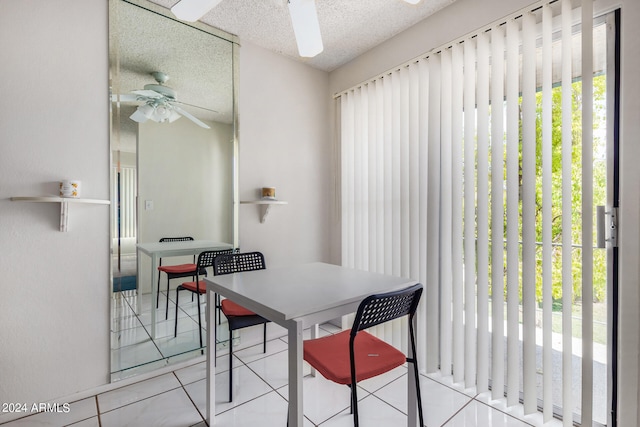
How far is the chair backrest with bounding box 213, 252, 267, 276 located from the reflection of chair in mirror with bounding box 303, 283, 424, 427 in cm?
95

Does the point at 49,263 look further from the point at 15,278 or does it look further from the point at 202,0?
the point at 202,0

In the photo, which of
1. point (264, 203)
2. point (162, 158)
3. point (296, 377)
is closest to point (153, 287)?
point (162, 158)

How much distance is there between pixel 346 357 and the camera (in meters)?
1.49

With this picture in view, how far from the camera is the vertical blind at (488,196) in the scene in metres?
1.67

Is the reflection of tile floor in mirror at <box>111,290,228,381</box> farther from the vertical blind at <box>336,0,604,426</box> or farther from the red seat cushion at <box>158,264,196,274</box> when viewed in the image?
the vertical blind at <box>336,0,604,426</box>

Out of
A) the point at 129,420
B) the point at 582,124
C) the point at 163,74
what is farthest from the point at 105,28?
the point at 582,124

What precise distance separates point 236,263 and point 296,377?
129cm

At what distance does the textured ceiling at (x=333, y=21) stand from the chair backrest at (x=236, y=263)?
1.82 metres

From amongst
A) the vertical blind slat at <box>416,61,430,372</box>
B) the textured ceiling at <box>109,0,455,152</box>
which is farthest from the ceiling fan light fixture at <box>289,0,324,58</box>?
the vertical blind slat at <box>416,61,430,372</box>

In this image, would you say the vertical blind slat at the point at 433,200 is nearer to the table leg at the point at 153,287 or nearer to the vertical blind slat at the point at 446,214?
the vertical blind slat at the point at 446,214

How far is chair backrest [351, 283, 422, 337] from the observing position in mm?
1272

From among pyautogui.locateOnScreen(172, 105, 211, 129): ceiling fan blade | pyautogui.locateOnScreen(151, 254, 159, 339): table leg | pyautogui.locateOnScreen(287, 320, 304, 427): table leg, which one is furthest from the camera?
pyautogui.locateOnScreen(172, 105, 211, 129): ceiling fan blade

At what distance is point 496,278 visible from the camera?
6.34ft

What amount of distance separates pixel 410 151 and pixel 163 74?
6.67 feet
